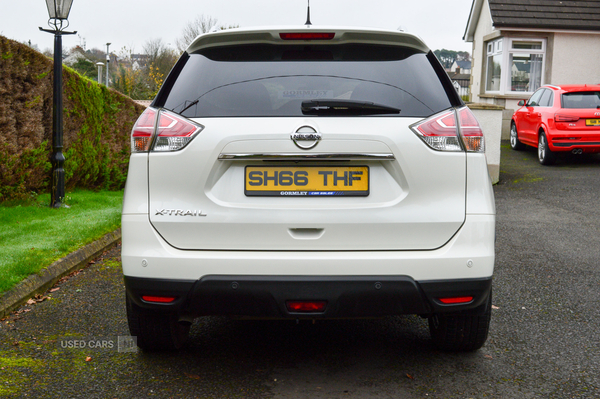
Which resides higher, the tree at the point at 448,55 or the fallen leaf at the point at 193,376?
the tree at the point at 448,55

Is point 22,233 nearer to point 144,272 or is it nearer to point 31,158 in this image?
point 31,158

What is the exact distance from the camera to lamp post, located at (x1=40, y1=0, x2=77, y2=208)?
852 centimetres

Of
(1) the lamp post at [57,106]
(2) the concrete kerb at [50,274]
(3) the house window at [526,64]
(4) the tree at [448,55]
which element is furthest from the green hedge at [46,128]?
(4) the tree at [448,55]

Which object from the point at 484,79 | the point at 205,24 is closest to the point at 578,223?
the point at 484,79

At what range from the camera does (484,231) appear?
3.03 meters

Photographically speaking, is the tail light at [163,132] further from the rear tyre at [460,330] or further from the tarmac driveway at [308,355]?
the rear tyre at [460,330]

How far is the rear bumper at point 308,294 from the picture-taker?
2.90 metres

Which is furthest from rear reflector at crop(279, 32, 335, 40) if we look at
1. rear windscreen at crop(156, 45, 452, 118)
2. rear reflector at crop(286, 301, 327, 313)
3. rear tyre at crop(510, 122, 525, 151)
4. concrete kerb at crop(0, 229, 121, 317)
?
rear tyre at crop(510, 122, 525, 151)

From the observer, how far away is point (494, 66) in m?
25.2

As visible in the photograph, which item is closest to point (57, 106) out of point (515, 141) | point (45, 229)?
point (45, 229)

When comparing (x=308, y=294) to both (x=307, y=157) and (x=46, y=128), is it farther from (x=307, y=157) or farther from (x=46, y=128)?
(x=46, y=128)

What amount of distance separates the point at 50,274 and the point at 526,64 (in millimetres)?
21953

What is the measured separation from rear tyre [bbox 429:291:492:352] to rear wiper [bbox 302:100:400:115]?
4.02 feet

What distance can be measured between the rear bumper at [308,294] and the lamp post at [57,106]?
20.3 feet
